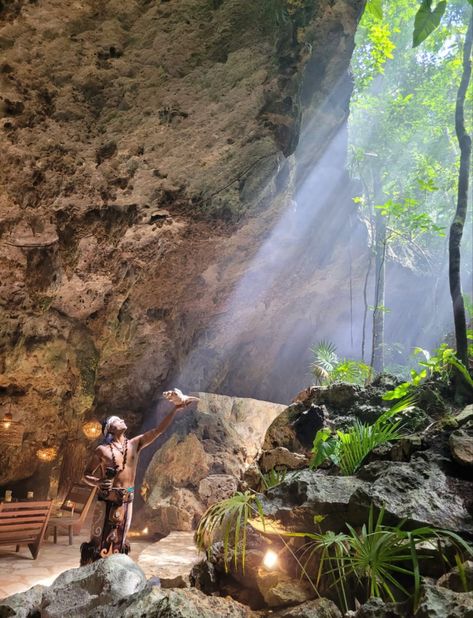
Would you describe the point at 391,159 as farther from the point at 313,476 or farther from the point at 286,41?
the point at 313,476

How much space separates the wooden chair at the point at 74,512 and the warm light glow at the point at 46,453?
3.79ft

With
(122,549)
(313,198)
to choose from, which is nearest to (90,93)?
(122,549)

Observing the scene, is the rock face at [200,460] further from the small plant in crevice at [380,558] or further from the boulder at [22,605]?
the small plant in crevice at [380,558]

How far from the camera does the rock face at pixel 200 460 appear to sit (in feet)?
25.1

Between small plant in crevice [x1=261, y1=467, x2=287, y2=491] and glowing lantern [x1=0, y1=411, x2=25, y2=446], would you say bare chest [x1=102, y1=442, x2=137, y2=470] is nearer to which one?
small plant in crevice [x1=261, y1=467, x2=287, y2=491]

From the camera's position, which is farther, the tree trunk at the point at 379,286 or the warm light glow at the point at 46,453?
the tree trunk at the point at 379,286

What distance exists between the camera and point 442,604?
6.29 feet

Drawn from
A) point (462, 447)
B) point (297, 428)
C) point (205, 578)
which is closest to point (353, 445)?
point (462, 447)

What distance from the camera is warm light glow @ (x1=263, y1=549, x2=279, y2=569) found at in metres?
3.45

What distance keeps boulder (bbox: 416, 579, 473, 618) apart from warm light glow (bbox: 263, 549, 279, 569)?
67.9 inches

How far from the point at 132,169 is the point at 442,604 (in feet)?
16.9

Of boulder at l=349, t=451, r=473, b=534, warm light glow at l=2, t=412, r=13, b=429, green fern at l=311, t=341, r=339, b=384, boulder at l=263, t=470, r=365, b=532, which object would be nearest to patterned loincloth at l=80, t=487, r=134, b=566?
boulder at l=263, t=470, r=365, b=532

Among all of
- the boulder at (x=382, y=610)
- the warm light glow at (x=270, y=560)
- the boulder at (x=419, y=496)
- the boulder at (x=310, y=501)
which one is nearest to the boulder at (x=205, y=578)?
the warm light glow at (x=270, y=560)

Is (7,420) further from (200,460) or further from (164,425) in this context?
(164,425)
